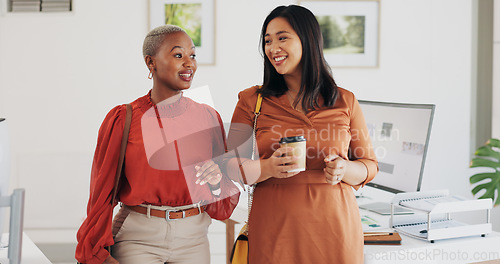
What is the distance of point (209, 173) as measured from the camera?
1544 mm

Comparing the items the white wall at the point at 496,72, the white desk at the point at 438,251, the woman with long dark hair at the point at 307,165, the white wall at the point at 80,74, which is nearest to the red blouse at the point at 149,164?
the woman with long dark hair at the point at 307,165

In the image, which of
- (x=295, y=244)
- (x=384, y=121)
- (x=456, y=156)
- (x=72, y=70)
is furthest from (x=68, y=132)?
(x=456, y=156)

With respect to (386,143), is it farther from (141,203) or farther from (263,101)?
(141,203)

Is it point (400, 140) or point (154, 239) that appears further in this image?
point (400, 140)

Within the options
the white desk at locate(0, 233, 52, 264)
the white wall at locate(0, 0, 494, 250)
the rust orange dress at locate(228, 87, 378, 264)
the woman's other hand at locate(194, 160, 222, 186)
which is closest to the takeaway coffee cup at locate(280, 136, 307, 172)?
the rust orange dress at locate(228, 87, 378, 264)

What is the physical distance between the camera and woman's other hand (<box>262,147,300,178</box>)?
144cm

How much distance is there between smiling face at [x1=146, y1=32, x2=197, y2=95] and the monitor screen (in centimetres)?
117

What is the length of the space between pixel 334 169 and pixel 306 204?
154 millimetres

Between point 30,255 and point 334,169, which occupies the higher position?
point 334,169

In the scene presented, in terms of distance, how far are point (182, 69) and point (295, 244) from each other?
0.62 metres

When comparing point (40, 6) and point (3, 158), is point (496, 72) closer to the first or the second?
point (40, 6)

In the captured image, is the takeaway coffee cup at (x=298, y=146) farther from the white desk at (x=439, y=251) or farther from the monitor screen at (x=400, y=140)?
the monitor screen at (x=400, y=140)

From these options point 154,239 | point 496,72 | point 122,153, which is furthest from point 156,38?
point 496,72

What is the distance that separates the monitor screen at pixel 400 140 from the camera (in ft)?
7.44
